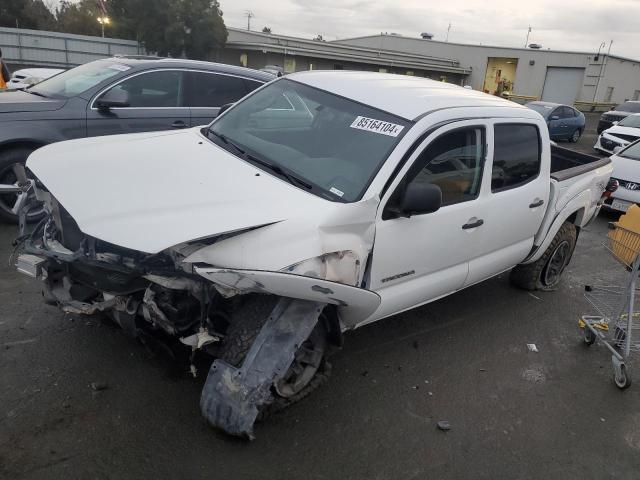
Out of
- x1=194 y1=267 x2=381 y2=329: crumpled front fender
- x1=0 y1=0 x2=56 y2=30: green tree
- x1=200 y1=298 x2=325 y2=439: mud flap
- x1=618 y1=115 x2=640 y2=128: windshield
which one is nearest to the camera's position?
x1=194 y1=267 x2=381 y2=329: crumpled front fender

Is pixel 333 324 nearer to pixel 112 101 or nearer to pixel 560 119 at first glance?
pixel 112 101

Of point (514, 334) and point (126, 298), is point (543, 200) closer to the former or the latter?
point (514, 334)

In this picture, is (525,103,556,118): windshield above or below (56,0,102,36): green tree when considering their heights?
below

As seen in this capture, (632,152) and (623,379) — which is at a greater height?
(632,152)

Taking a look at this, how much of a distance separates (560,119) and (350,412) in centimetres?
1874

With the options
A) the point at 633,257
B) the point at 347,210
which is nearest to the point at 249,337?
the point at 347,210

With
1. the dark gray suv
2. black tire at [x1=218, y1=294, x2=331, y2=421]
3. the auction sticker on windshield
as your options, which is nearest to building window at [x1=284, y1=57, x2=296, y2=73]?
the dark gray suv

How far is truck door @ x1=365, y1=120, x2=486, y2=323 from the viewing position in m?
3.10

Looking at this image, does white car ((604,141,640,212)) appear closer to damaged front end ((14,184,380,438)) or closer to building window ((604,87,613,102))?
damaged front end ((14,184,380,438))

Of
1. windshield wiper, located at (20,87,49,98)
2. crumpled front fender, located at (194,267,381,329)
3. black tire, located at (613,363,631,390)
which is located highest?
windshield wiper, located at (20,87,49,98)

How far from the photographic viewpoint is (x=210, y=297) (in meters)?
2.71

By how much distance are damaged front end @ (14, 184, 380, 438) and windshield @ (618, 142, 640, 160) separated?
25.5ft

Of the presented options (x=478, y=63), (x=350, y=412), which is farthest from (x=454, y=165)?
(x=478, y=63)

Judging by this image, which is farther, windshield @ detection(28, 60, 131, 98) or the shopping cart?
windshield @ detection(28, 60, 131, 98)
